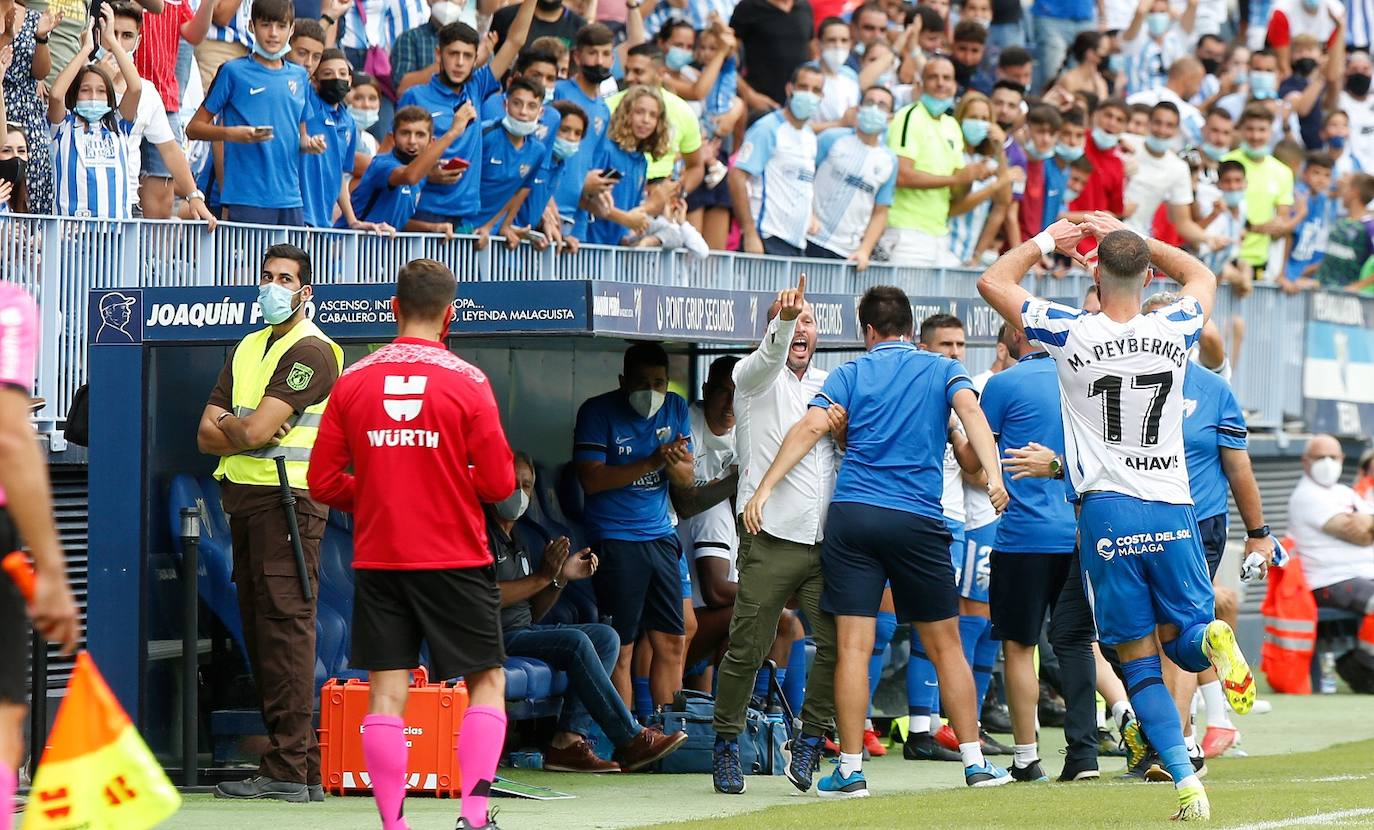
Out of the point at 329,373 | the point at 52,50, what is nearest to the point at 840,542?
the point at 329,373

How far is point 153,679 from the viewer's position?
972 centimetres

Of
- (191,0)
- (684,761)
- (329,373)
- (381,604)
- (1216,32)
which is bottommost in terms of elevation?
(684,761)

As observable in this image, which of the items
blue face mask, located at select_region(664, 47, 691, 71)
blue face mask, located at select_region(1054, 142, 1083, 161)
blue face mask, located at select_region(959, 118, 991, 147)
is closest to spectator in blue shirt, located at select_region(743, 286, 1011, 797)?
blue face mask, located at select_region(664, 47, 691, 71)

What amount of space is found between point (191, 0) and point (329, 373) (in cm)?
529

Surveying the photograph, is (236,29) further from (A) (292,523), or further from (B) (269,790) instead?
(B) (269,790)

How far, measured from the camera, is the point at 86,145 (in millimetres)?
11688

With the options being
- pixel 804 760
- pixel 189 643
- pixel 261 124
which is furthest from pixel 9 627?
pixel 261 124

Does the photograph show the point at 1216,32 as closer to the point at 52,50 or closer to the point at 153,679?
the point at 52,50

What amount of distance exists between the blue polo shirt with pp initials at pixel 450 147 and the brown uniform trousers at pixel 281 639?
4.40 m

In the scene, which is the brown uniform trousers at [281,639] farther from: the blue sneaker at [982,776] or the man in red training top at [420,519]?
the blue sneaker at [982,776]

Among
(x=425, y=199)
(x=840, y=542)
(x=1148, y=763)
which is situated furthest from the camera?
(x=425, y=199)

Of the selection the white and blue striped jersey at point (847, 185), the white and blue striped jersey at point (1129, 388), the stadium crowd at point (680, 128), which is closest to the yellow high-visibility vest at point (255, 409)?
the stadium crowd at point (680, 128)

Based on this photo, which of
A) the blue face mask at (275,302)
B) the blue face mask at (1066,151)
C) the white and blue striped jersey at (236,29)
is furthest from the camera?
the blue face mask at (1066,151)

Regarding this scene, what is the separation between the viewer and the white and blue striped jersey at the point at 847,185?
52.5 feet
